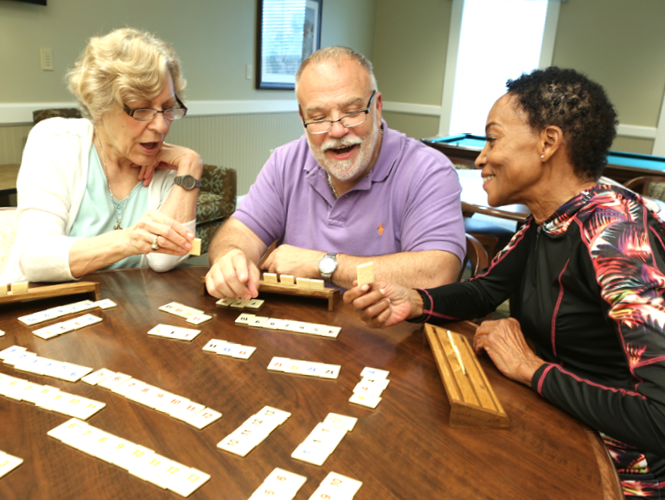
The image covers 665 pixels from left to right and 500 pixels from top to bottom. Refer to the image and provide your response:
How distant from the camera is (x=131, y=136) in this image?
174 centimetres

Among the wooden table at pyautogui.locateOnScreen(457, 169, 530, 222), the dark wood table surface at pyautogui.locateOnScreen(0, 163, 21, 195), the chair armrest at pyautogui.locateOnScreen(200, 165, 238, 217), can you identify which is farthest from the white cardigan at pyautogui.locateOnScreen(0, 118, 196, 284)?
the chair armrest at pyautogui.locateOnScreen(200, 165, 238, 217)

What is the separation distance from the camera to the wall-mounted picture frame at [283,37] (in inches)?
227

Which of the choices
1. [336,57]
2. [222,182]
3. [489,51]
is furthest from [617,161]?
[336,57]

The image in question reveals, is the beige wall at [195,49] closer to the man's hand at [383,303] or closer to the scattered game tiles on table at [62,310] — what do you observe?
the scattered game tiles on table at [62,310]

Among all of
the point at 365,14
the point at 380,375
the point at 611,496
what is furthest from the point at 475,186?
the point at 365,14

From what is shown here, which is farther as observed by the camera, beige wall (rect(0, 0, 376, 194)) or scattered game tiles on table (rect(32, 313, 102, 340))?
beige wall (rect(0, 0, 376, 194))

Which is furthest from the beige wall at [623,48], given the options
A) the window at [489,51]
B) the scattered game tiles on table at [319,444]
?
the scattered game tiles on table at [319,444]

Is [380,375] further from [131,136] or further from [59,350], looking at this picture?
[131,136]

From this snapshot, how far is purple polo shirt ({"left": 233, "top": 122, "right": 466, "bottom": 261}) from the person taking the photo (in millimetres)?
1726

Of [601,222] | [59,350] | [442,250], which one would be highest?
[601,222]

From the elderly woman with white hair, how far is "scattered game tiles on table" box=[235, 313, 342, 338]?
1.04ft

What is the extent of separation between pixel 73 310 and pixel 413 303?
2.97ft

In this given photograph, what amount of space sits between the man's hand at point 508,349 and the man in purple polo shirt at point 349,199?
0.38 m

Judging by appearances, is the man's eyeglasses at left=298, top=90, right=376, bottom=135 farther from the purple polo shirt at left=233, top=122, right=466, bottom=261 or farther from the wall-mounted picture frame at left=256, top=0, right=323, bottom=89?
the wall-mounted picture frame at left=256, top=0, right=323, bottom=89
